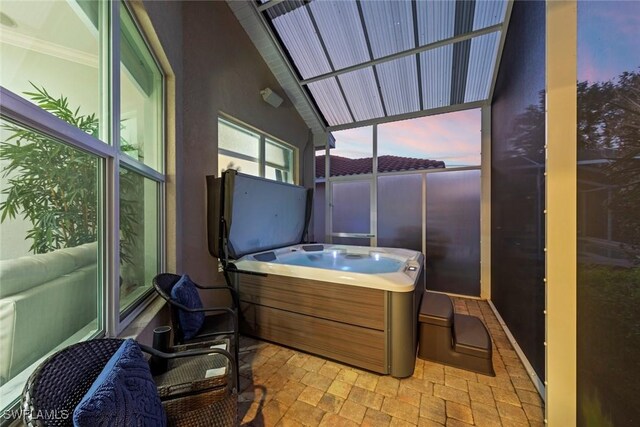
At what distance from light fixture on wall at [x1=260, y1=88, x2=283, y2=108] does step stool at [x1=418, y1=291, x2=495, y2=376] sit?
10.7ft

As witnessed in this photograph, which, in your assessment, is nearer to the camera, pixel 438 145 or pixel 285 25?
pixel 285 25

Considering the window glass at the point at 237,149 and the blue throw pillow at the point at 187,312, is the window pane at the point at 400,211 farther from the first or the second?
the blue throw pillow at the point at 187,312

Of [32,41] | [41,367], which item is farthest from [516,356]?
[32,41]

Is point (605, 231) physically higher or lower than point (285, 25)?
lower

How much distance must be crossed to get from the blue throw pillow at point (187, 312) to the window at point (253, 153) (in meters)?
1.55

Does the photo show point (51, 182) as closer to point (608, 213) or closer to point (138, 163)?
point (138, 163)

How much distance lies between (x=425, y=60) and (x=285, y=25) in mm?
1908

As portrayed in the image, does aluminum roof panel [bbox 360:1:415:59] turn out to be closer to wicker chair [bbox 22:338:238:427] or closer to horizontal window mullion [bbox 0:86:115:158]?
horizontal window mullion [bbox 0:86:115:158]

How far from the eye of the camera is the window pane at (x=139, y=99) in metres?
1.46

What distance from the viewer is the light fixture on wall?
3.31m

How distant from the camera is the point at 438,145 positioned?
372 cm

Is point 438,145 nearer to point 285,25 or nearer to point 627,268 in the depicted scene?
point 285,25

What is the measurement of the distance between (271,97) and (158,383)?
11.0 feet

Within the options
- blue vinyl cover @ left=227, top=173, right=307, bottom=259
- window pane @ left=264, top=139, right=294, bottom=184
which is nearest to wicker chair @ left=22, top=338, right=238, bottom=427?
blue vinyl cover @ left=227, top=173, right=307, bottom=259
